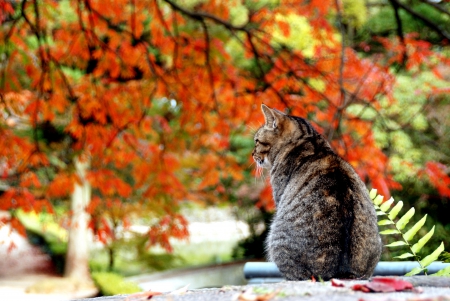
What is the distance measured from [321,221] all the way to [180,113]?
26.9ft

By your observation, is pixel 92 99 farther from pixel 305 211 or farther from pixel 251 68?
pixel 251 68

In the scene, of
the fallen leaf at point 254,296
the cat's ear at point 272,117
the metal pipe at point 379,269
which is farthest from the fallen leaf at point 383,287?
the cat's ear at point 272,117

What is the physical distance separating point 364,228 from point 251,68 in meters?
9.88

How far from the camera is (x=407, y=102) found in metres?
9.57

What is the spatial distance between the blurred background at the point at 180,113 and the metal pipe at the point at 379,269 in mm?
816

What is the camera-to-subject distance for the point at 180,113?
10.9 metres

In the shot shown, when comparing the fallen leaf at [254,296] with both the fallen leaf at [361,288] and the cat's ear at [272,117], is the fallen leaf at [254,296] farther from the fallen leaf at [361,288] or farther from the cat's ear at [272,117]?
the cat's ear at [272,117]

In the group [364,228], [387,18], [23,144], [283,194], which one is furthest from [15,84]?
[387,18]

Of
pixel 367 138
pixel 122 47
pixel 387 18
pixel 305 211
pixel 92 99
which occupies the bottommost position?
pixel 305 211

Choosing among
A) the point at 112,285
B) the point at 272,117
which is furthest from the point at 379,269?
the point at 112,285

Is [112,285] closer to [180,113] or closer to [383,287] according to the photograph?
[180,113]

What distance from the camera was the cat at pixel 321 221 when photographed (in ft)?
9.37

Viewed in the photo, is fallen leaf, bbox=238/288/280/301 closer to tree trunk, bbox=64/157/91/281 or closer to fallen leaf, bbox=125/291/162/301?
fallen leaf, bbox=125/291/162/301

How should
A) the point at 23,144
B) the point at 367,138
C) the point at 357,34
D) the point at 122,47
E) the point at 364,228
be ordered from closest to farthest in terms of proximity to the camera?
the point at 364,228 < the point at 23,144 < the point at 367,138 < the point at 122,47 < the point at 357,34
